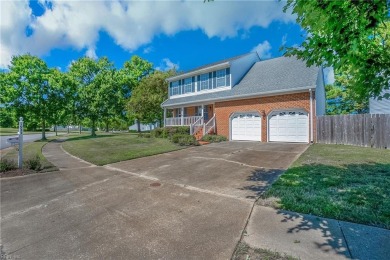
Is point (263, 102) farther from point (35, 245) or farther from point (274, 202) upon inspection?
point (35, 245)

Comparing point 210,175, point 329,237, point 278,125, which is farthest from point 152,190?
point 278,125

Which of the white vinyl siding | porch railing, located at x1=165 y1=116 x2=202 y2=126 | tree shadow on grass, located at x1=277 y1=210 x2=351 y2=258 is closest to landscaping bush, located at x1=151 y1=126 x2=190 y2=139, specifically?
porch railing, located at x1=165 y1=116 x2=202 y2=126

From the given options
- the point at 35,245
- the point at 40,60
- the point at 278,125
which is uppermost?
the point at 40,60

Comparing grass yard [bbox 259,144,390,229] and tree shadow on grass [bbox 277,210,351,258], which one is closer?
tree shadow on grass [bbox 277,210,351,258]

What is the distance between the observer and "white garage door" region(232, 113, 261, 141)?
50.8ft

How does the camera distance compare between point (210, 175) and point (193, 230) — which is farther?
point (210, 175)

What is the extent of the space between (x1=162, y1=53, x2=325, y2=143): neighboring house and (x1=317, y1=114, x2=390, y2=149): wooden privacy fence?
0.68m

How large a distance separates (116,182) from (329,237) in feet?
17.6

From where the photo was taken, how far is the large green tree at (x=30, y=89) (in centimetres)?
2184

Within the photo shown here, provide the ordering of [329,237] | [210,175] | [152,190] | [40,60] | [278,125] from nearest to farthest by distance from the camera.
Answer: [329,237], [152,190], [210,175], [278,125], [40,60]

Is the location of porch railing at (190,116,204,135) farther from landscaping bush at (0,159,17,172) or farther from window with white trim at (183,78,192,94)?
landscaping bush at (0,159,17,172)

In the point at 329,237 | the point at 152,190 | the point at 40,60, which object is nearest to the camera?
the point at 329,237

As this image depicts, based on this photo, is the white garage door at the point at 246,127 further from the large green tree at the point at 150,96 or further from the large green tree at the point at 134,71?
the large green tree at the point at 134,71

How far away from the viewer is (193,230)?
3312 millimetres
